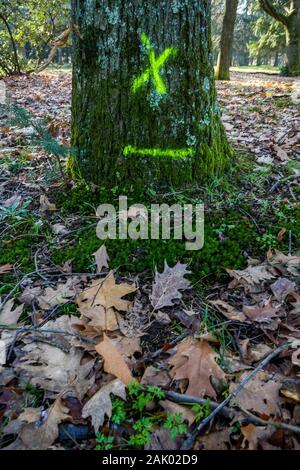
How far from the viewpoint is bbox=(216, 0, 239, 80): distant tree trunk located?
29.8ft

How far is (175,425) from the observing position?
1.35m

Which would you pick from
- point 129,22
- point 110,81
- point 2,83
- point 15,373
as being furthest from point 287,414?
point 2,83

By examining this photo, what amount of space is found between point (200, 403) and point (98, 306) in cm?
71

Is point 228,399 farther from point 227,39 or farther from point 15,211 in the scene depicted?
point 227,39

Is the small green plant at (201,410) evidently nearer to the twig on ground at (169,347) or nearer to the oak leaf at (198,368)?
the oak leaf at (198,368)

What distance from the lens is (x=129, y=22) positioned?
221cm

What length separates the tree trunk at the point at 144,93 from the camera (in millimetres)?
2242

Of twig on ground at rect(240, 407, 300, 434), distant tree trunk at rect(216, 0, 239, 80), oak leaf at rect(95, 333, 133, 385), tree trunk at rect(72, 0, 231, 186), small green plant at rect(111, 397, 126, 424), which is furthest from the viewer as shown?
distant tree trunk at rect(216, 0, 239, 80)

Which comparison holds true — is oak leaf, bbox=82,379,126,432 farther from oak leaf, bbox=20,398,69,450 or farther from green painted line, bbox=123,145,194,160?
green painted line, bbox=123,145,194,160

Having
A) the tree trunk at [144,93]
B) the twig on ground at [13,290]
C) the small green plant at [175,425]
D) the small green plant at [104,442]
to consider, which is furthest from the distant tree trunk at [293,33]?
the small green plant at [104,442]

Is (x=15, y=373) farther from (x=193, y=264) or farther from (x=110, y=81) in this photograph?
(x=110, y=81)

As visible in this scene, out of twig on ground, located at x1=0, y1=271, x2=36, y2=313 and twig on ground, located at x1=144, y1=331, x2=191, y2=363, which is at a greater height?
twig on ground, located at x1=0, y1=271, x2=36, y2=313

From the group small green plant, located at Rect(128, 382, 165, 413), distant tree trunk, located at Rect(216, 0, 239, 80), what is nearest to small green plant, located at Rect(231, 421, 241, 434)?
small green plant, located at Rect(128, 382, 165, 413)

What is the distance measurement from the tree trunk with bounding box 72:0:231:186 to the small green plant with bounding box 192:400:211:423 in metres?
1.57
